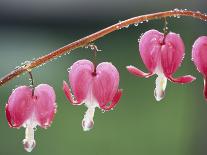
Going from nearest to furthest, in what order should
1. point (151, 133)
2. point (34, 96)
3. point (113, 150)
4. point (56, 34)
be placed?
point (34, 96) → point (113, 150) → point (151, 133) → point (56, 34)

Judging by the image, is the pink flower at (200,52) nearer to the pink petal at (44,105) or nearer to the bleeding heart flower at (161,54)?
the bleeding heart flower at (161,54)

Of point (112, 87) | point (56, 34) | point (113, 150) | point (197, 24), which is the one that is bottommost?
point (112, 87)

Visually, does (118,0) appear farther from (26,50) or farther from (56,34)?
(26,50)

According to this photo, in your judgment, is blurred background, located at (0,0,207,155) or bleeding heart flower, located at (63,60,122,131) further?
blurred background, located at (0,0,207,155)

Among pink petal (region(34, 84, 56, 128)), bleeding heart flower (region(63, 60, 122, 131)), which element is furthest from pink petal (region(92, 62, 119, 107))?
pink petal (region(34, 84, 56, 128))

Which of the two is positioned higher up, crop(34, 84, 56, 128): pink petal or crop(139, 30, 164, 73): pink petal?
crop(139, 30, 164, 73): pink petal

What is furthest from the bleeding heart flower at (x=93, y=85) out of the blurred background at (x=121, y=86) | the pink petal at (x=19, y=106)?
the blurred background at (x=121, y=86)

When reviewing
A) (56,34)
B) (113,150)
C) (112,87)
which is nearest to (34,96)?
(112,87)

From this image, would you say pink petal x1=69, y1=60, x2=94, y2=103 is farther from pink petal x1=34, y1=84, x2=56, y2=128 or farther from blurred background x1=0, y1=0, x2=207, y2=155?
blurred background x1=0, y1=0, x2=207, y2=155
